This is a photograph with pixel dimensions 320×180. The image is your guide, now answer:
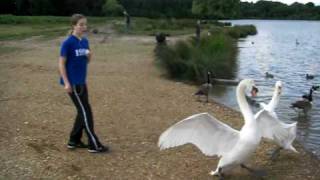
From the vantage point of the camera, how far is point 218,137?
6.68m

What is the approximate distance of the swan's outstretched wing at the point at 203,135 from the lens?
6.51 metres

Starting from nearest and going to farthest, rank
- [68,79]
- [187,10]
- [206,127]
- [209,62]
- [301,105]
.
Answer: [206,127], [68,79], [301,105], [209,62], [187,10]

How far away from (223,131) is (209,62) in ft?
39.3

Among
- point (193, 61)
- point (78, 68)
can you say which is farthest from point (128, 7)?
point (78, 68)

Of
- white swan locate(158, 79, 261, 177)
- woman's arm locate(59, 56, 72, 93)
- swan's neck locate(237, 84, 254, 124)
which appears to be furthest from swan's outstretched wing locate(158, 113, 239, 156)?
woman's arm locate(59, 56, 72, 93)

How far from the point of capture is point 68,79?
7.37 metres

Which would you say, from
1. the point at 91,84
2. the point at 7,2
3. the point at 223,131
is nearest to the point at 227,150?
the point at 223,131

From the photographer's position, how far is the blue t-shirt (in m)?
7.27

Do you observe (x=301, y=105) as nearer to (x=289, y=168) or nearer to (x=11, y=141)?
(x=289, y=168)

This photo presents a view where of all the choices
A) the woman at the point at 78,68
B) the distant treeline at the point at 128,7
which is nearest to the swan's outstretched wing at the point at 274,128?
the woman at the point at 78,68

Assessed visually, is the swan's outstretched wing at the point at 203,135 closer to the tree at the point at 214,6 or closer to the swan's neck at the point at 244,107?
the swan's neck at the point at 244,107

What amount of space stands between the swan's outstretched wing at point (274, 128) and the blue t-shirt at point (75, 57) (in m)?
2.53

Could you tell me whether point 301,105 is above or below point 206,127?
below

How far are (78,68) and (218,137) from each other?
2231 mm
